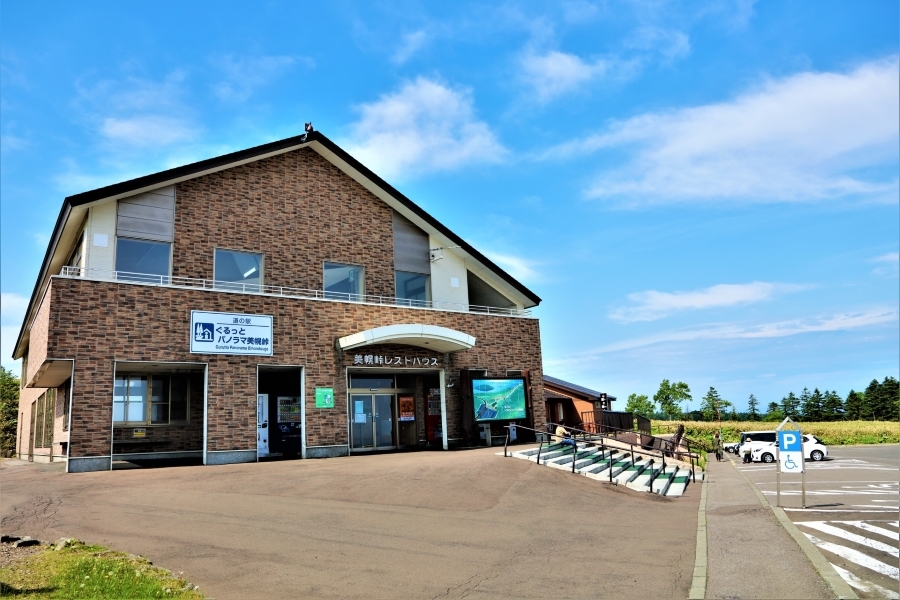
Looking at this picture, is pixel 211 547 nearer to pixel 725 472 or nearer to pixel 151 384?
pixel 151 384

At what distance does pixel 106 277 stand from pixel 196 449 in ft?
17.9

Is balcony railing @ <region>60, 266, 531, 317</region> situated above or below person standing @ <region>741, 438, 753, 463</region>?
above

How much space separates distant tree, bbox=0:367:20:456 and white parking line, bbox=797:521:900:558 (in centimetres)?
3799

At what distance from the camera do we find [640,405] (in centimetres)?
7288

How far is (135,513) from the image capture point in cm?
1053

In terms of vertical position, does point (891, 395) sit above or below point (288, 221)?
below

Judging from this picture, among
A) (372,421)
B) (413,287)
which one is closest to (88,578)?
(372,421)

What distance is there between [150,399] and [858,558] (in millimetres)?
17392

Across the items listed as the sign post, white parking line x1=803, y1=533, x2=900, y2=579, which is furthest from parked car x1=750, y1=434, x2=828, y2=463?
white parking line x1=803, y1=533, x2=900, y2=579

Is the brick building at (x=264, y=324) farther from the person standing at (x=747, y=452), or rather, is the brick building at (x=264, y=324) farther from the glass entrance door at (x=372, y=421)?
the person standing at (x=747, y=452)

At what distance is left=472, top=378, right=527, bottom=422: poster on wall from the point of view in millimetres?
23359

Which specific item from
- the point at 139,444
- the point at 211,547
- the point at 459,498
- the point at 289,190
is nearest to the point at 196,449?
the point at 139,444

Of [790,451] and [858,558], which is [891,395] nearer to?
[790,451]

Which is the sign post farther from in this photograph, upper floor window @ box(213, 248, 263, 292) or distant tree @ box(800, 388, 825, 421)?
distant tree @ box(800, 388, 825, 421)
